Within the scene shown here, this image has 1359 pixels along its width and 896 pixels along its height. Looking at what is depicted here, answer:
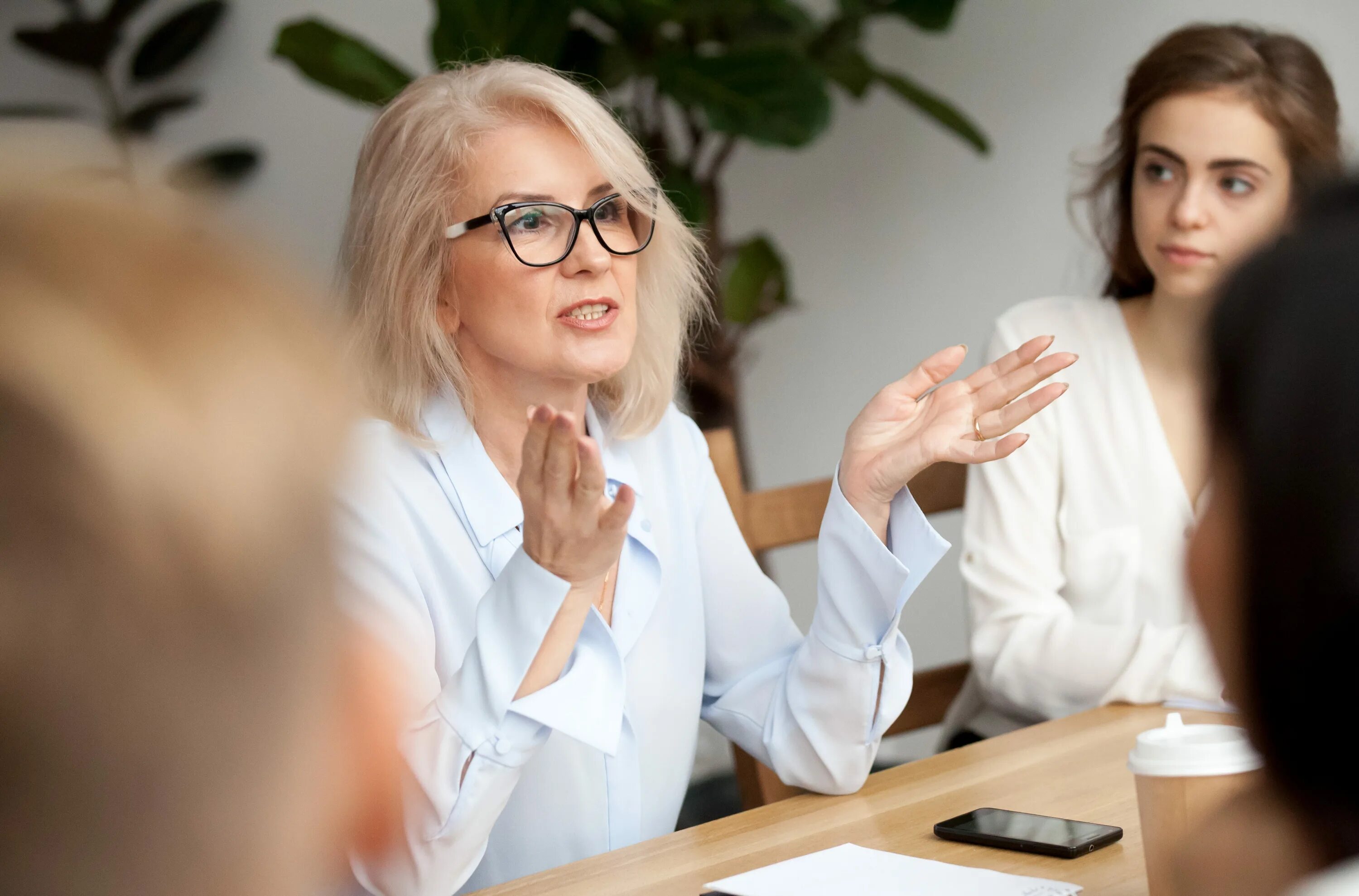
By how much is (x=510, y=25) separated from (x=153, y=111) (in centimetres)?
140

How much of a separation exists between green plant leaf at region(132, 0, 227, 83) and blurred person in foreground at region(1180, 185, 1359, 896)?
11.2 ft

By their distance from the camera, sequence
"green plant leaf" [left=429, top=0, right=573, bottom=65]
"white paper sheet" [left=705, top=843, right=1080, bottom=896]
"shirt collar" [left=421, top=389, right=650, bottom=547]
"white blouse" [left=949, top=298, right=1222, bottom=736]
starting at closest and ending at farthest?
"white paper sheet" [left=705, top=843, right=1080, bottom=896] → "shirt collar" [left=421, top=389, right=650, bottom=547] → "white blouse" [left=949, top=298, right=1222, bottom=736] → "green plant leaf" [left=429, top=0, right=573, bottom=65]

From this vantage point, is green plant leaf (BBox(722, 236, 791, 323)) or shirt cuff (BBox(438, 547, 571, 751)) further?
green plant leaf (BBox(722, 236, 791, 323))

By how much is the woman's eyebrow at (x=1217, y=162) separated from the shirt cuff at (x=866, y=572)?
0.85m

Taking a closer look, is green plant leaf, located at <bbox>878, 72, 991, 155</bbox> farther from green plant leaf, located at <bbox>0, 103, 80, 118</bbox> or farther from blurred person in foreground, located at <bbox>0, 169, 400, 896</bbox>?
blurred person in foreground, located at <bbox>0, 169, 400, 896</bbox>

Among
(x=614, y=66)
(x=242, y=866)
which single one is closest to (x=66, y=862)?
(x=242, y=866)

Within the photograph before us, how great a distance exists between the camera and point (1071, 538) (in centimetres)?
180

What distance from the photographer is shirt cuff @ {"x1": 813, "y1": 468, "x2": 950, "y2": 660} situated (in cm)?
127

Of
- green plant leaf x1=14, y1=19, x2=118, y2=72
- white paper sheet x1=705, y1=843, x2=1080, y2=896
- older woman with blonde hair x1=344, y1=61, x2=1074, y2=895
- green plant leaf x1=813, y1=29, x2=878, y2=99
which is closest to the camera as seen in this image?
white paper sheet x1=705, y1=843, x2=1080, y2=896

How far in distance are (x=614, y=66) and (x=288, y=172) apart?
52.8 inches

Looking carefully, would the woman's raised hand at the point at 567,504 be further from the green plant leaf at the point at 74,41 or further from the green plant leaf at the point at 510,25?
the green plant leaf at the point at 74,41

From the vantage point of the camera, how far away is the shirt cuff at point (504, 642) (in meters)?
1.07

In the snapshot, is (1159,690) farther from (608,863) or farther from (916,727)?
(608,863)

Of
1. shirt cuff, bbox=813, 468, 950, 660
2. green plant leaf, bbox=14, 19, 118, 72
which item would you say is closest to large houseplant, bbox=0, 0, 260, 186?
green plant leaf, bbox=14, 19, 118, 72
